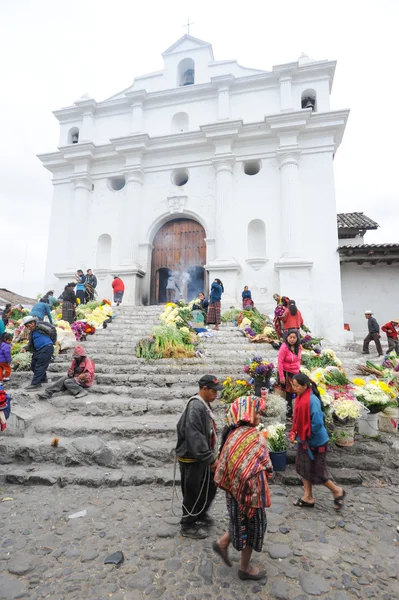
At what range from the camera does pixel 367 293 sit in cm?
1405

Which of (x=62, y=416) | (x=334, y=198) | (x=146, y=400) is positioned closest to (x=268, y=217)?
(x=334, y=198)

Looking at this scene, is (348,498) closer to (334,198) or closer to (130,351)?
(130,351)

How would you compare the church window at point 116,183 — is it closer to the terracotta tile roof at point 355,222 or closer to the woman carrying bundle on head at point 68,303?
the woman carrying bundle on head at point 68,303

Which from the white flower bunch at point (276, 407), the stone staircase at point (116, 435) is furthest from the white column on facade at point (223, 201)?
the white flower bunch at point (276, 407)

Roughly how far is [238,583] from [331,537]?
1.11 metres

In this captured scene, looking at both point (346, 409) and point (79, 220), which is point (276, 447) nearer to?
point (346, 409)

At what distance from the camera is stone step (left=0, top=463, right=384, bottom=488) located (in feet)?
12.9

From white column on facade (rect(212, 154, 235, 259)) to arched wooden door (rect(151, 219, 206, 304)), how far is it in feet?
4.02

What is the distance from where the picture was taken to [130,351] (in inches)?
318

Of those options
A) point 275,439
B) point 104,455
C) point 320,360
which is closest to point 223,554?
point 275,439

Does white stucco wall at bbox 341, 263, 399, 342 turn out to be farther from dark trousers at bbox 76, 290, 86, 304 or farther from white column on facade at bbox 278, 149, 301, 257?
dark trousers at bbox 76, 290, 86, 304

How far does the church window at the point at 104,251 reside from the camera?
15850mm

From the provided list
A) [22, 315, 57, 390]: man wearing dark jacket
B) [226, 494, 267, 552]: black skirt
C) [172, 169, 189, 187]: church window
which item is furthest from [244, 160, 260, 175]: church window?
[226, 494, 267, 552]: black skirt

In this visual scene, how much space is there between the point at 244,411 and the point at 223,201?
12.8 meters
